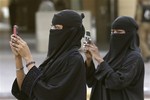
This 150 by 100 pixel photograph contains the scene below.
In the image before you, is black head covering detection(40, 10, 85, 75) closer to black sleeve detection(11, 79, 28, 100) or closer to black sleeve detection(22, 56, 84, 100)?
black sleeve detection(22, 56, 84, 100)

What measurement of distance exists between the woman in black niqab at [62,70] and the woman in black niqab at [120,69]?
370 millimetres

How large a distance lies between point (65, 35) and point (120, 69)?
62cm

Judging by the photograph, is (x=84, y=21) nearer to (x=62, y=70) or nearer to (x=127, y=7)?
(x=127, y=7)

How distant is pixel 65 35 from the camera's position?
332 cm

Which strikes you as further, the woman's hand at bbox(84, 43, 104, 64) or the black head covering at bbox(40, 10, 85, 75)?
the woman's hand at bbox(84, 43, 104, 64)

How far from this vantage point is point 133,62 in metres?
3.70

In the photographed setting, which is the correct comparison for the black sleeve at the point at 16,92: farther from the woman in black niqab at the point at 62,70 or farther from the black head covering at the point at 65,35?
the black head covering at the point at 65,35

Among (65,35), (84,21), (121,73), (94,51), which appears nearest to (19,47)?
(65,35)

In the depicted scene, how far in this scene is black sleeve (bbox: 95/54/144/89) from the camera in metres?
3.63

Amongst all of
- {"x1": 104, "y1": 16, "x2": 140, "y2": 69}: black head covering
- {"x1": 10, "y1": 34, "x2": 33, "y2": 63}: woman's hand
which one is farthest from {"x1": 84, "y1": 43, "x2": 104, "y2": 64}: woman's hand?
{"x1": 10, "y1": 34, "x2": 33, "y2": 63}: woman's hand

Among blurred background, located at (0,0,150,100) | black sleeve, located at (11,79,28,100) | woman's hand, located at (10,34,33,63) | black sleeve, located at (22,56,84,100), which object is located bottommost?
blurred background, located at (0,0,150,100)

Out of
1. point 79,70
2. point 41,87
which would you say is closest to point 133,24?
point 79,70

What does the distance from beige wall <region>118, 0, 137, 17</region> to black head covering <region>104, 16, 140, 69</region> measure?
1051cm

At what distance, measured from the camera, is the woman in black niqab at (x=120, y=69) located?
3656 millimetres
